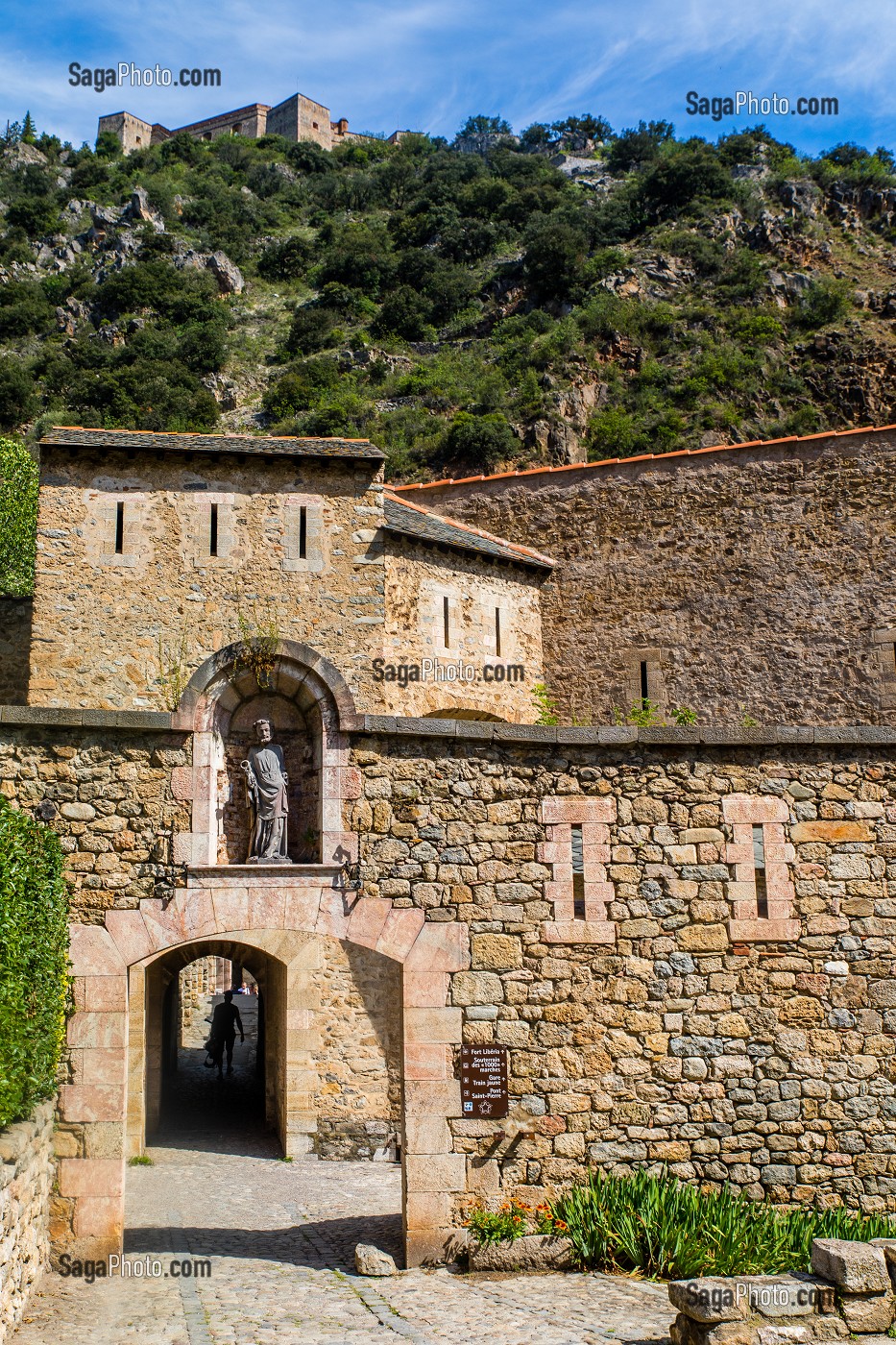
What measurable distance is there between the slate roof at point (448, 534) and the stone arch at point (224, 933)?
28.8 ft

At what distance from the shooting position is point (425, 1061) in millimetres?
8930

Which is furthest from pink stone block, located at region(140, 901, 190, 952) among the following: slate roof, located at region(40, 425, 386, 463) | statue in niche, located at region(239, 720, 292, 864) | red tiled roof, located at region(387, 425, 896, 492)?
red tiled roof, located at region(387, 425, 896, 492)

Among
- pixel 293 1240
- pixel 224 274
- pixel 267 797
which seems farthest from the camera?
pixel 224 274

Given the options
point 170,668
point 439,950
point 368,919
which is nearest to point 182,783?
point 368,919

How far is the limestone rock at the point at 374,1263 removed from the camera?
28.2 feet

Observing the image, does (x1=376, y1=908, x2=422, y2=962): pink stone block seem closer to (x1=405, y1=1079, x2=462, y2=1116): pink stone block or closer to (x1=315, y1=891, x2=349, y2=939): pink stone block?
(x1=315, y1=891, x2=349, y2=939): pink stone block

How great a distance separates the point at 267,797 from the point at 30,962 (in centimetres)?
249

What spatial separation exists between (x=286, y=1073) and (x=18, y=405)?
136 feet

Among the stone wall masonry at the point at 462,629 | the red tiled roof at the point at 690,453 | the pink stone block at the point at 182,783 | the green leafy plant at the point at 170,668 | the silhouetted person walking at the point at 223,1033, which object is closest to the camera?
the pink stone block at the point at 182,783

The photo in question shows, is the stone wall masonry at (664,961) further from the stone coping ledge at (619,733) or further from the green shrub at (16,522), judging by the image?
the green shrub at (16,522)

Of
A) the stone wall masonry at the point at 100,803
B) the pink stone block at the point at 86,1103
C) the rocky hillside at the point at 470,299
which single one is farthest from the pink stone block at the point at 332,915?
the rocky hillside at the point at 470,299

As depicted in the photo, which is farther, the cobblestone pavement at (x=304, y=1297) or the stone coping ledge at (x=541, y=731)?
the stone coping ledge at (x=541, y=731)

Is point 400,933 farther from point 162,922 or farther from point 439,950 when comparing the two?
point 162,922

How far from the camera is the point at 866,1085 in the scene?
9227mm
